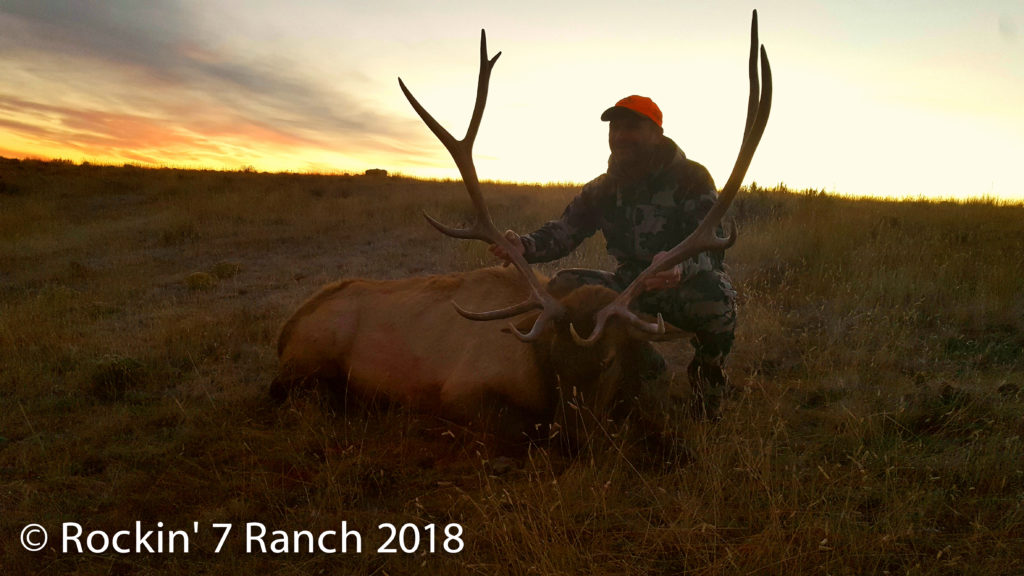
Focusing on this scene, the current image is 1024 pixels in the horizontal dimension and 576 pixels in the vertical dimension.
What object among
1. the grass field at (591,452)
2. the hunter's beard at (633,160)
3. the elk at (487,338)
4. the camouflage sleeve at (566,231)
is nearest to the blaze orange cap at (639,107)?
the hunter's beard at (633,160)

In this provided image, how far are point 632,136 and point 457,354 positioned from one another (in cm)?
178

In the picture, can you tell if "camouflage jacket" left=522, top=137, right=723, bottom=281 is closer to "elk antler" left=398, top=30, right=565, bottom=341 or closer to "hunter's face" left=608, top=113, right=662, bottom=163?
"hunter's face" left=608, top=113, right=662, bottom=163

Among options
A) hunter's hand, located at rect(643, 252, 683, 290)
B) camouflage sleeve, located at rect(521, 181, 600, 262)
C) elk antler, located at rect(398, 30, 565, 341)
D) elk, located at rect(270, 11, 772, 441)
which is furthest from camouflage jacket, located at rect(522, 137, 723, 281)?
elk antler, located at rect(398, 30, 565, 341)

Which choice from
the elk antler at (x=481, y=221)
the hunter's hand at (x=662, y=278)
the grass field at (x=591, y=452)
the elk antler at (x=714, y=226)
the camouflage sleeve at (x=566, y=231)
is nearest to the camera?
the grass field at (x=591, y=452)

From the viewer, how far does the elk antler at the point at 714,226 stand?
270 cm

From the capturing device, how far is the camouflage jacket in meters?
4.13

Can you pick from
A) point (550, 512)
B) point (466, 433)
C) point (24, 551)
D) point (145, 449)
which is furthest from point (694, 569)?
point (145, 449)

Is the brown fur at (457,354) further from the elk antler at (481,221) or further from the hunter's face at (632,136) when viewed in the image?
the hunter's face at (632,136)

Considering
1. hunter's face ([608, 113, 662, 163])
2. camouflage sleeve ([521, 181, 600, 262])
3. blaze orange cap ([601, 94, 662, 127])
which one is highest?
blaze orange cap ([601, 94, 662, 127])

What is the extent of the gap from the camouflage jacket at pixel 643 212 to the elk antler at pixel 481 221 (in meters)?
0.68

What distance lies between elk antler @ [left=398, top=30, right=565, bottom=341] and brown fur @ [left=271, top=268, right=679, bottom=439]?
0.52ft

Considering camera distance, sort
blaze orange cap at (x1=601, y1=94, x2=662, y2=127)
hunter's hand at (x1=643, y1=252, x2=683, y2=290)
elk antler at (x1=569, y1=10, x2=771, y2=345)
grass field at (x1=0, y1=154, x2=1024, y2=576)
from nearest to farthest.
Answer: grass field at (x1=0, y1=154, x2=1024, y2=576) → elk antler at (x1=569, y1=10, x2=771, y2=345) → hunter's hand at (x1=643, y1=252, x2=683, y2=290) → blaze orange cap at (x1=601, y1=94, x2=662, y2=127)

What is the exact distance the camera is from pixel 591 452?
2967 millimetres

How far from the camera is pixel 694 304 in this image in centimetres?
388
